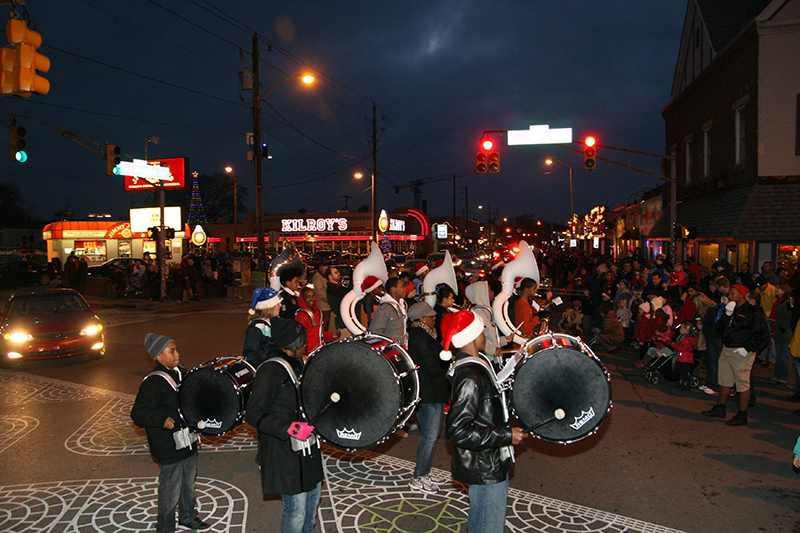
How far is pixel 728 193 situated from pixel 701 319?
33.7ft

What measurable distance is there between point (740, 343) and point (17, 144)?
51.8 ft

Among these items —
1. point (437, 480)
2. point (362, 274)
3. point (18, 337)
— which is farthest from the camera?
point (18, 337)

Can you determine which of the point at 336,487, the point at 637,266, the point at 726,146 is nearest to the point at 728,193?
the point at 726,146

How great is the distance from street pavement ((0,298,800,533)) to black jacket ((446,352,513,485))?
150 centimetres

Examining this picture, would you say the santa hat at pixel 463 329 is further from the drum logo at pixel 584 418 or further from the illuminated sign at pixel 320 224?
the illuminated sign at pixel 320 224

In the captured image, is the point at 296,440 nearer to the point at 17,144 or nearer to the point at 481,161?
the point at 17,144

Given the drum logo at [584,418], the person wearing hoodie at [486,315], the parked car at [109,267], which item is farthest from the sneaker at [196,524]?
the parked car at [109,267]

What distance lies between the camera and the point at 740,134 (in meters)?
16.7

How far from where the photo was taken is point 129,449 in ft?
21.4

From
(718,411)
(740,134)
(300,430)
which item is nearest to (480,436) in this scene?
(300,430)

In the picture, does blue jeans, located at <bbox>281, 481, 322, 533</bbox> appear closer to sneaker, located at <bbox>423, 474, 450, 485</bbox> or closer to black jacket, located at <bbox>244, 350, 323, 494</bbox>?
black jacket, located at <bbox>244, 350, 323, 494</bbox>

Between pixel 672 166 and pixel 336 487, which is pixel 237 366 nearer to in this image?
pixel 336 487

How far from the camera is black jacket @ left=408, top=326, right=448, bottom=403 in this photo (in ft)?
16.4

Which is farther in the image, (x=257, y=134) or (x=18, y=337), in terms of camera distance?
(x=257, y=134)
